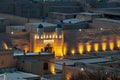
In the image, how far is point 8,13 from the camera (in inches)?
1626

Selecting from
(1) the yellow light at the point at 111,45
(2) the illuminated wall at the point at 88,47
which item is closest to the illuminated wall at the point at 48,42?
(2) the illuminated wall at the point at 88,47

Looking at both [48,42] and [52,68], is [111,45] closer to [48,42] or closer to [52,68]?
[48,42]

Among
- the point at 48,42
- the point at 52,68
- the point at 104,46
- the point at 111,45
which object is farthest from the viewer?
the point at 111,45

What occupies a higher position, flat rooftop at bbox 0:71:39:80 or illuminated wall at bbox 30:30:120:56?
illuminated wall at bbox 30:30:120:56

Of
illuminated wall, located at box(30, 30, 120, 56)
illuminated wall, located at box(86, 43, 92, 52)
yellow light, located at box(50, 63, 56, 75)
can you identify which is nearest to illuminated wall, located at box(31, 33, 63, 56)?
illuminated wall, located at box(30, 30, 120, 56)

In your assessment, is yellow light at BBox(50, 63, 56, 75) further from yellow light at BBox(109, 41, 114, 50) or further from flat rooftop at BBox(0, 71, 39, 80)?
yellow light at BBox(109, 41, 114, 50)

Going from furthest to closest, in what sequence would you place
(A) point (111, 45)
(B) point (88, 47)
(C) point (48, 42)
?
(A) point (111, 45) → (B) point (88, 47) → (C) point (48, 42)

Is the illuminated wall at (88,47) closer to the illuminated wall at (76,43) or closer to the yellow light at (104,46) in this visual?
the illuminated wall at (76,43)

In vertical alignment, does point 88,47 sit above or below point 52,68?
above

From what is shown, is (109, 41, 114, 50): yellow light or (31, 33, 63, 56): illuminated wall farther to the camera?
(109, 41, 114, 50): yellow light

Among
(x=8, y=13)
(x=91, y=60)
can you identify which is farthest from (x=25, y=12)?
(x=91, y=60)

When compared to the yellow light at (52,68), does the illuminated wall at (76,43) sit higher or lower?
higher

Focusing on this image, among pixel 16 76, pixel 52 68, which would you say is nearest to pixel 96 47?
pixel 52 68

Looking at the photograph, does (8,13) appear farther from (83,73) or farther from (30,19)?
(83,73)
